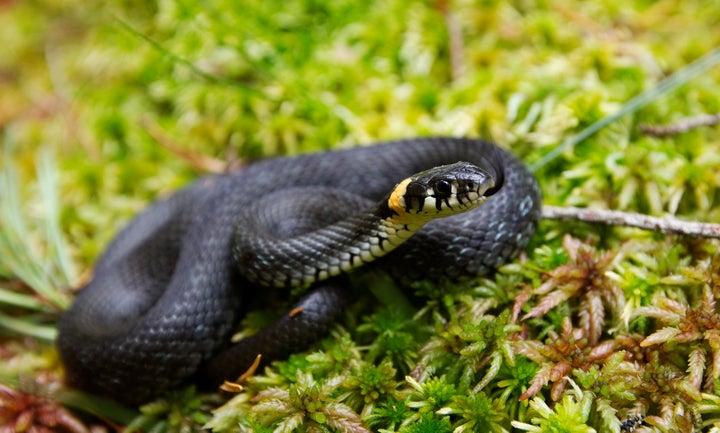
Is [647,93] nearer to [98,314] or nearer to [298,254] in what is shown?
[298,254]

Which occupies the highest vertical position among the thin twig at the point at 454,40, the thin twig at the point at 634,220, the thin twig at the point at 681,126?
the thin twig at the point at 454,40

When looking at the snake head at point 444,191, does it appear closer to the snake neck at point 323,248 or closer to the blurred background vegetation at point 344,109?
the snake neck at point 323,248

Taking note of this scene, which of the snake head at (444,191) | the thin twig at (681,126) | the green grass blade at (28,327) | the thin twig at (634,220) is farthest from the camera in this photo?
the green grass blade at (28,327)

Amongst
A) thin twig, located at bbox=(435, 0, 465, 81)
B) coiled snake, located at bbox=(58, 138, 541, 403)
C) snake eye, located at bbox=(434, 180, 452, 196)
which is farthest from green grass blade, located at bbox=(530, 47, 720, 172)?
thin twig, located at bbox=(435, 0, 465, 81)

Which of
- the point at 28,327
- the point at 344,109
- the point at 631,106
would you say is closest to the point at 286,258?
the point at 344,109

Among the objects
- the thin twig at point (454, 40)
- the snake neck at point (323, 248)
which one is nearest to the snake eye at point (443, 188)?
the snake neck at point (323, 248)

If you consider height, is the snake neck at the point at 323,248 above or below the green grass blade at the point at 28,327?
above

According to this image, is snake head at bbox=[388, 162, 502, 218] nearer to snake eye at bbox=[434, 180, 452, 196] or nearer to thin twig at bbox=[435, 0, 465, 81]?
snake eye at bbox=[434, 180, 452, 196]

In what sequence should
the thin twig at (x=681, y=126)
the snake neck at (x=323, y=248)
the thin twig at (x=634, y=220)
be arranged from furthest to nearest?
the thin twig at (x=681, y=126) < the snake neck at (x=323, y=248) < the thin twig at (x=634, y=220)
